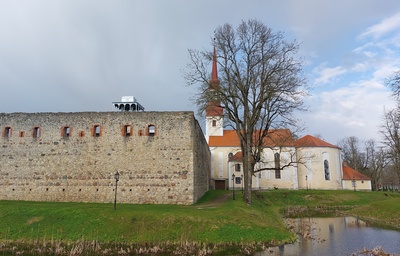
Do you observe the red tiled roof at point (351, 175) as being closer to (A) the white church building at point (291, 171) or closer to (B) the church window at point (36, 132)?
(A) the white church building at point (291, 171)

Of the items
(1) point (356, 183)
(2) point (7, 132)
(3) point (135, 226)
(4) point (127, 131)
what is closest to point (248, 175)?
(4) point (127, 131)

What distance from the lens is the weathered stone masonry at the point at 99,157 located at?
20688mm

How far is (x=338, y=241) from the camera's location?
13984 mm

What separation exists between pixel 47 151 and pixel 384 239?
22071 mm

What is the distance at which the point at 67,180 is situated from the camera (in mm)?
21219

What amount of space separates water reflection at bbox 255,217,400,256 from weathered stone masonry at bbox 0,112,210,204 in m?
8.40

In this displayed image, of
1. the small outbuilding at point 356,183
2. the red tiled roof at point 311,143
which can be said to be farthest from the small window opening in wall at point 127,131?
the small outbuilding at point 356,183

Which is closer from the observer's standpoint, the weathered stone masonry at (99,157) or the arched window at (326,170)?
the weathered stone masonry at (99,157)

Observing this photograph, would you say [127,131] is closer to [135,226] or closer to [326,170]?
[135,226]

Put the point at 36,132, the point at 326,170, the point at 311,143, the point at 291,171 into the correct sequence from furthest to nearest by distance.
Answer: the point at 311,143, the point at 326,170, the point at 291,171, the point at 36,132

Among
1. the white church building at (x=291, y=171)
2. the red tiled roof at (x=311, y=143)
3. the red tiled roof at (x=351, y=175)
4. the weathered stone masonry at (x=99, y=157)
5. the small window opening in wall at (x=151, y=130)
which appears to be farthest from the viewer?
the red tiled roof at (x=311, y=143)

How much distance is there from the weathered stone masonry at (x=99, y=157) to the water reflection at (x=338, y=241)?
8397 mm

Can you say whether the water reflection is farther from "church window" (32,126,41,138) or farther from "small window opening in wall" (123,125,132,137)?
"church window" (32,126,41,138)

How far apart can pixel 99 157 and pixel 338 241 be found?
634 inches
